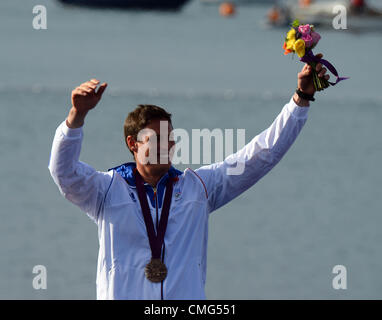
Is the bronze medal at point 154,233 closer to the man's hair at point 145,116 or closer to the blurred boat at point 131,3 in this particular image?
the man's hair at point 145,116

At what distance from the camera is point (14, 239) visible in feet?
43.7

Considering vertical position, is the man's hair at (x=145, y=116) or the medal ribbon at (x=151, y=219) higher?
the man's hair at (x=145, y=116)

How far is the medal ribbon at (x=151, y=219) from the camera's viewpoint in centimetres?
462

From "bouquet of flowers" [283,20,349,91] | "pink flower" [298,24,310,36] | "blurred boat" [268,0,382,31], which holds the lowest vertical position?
"bouquet of flowers" [283,20,349,91]

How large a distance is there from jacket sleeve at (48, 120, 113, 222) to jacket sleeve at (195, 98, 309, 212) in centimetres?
59

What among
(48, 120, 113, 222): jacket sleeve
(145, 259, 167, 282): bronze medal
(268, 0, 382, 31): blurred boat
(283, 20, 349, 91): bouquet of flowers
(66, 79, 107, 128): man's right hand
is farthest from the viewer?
(268, 0, 382, 31): blurred boat

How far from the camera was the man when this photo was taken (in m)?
4.59

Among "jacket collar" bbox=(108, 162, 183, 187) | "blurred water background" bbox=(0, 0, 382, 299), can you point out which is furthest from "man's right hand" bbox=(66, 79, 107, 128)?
"blurred water background" bbox=(0, 0, 382, 299)

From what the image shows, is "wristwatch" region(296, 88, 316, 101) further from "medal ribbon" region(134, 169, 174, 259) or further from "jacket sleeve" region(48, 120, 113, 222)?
"jacket sleeve" region(48, 120, 113, 222)

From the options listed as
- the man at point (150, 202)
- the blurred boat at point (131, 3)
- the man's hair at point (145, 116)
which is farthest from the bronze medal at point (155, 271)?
the blurred boat at point (131, 3)

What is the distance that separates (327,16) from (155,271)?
43284mm

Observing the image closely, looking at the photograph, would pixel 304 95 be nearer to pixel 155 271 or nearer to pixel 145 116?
pixel 145 116

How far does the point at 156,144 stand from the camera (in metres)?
4.66
